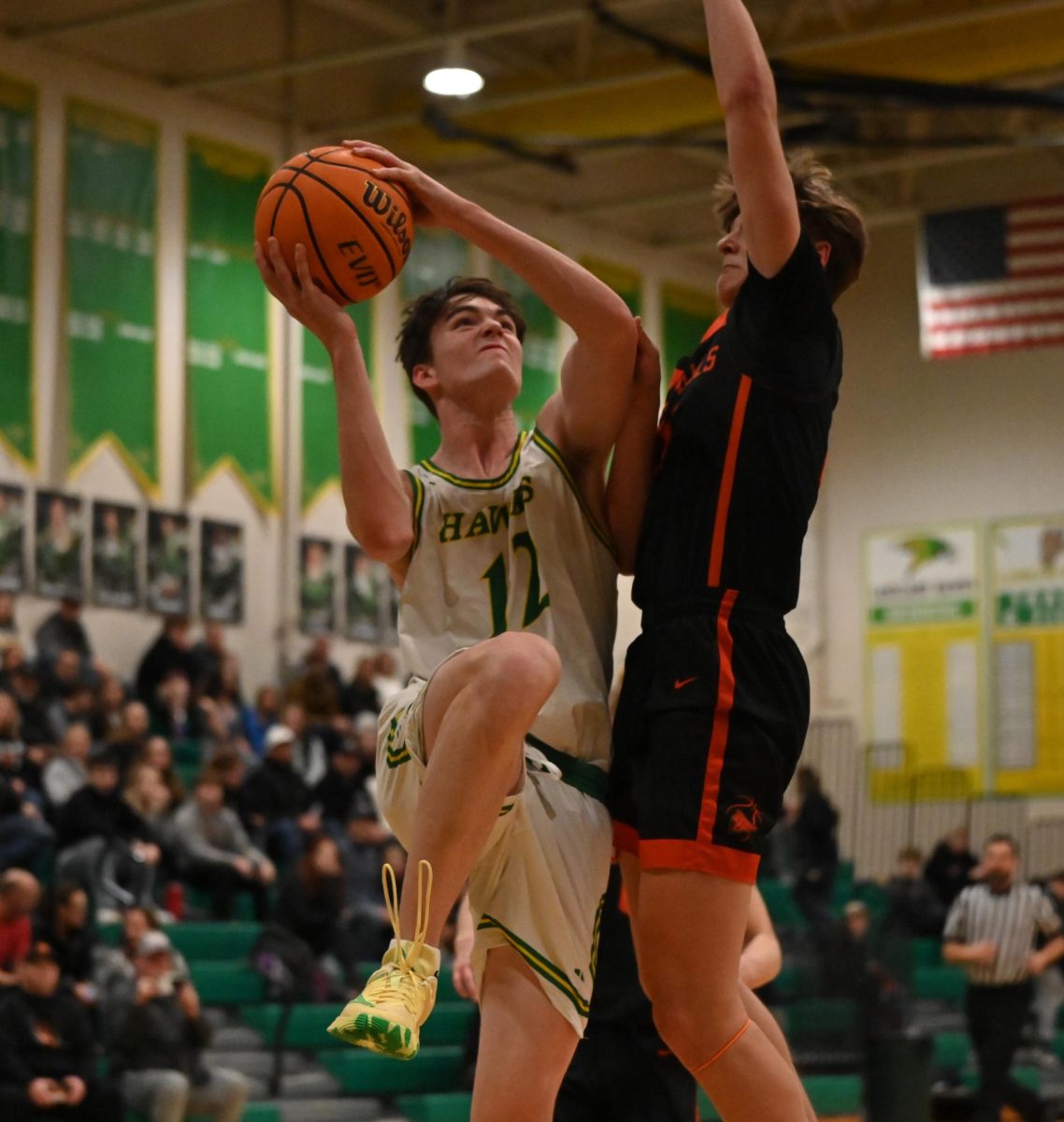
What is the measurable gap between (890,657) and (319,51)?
8482 mm

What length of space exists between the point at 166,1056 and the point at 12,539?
20.4 feet

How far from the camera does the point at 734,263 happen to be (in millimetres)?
3896

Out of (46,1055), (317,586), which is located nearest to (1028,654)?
(317,586)

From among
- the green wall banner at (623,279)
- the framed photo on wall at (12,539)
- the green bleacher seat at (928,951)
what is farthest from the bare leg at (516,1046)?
the green wall banner at (623,279)

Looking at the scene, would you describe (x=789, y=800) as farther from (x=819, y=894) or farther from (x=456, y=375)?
(x=456, y=375)

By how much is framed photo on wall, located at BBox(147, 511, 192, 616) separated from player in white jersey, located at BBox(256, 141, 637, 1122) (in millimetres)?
11387

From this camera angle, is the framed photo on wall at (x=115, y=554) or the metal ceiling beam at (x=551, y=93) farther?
the metal ceiling beam at (x=551, y=93)

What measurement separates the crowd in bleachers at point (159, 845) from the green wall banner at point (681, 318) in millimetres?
5662

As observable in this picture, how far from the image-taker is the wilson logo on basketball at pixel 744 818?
364 centimetres

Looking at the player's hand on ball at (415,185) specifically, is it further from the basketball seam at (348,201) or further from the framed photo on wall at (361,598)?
the framed photo on wall at (361,598)

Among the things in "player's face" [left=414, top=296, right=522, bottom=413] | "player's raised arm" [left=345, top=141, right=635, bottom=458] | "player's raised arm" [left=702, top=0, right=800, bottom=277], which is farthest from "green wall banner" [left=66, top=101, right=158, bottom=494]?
"player's raised arm" [left=702, top=0, right=800, bottom=277]

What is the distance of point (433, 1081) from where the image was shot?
10555mm

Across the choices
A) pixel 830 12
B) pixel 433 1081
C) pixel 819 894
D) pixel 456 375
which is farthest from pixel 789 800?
pixel 456 375

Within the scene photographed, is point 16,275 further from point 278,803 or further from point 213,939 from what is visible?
point 213,939
